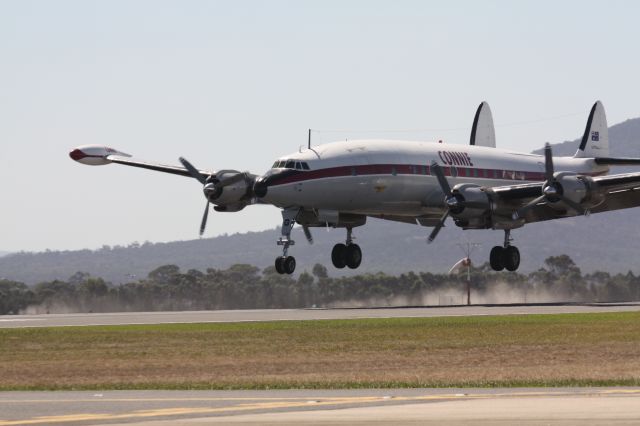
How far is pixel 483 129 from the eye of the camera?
77875 millimetres

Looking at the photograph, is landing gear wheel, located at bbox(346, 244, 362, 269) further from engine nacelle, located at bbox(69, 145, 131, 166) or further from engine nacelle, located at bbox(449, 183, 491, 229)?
engine nacelle, located at bbox(69, 145, 131, 166)

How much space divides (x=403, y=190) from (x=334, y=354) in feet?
81.9

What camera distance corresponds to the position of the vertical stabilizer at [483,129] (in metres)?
77.5

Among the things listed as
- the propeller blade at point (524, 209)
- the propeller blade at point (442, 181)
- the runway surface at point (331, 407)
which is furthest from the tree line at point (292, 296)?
the runway surface at point (331, 407)

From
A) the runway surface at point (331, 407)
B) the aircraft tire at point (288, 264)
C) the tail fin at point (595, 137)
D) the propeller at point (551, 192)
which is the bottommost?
the runway surface at point (331, 407)

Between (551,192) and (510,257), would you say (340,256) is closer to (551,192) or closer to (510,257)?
(510,257)

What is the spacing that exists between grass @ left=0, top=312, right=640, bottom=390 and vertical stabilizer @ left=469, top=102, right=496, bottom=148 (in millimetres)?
24548

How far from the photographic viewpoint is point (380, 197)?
62531mm

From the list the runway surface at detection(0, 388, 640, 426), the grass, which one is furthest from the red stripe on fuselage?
the runway surface at detection(0, 388, 640, 426)

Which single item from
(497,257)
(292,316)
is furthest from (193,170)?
(497,257)

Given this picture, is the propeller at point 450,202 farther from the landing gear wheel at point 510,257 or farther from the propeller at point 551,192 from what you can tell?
the landing gear wheel at point 510,257

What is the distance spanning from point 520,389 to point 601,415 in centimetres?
674

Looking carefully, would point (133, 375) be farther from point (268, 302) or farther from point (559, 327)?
point (268, 302)

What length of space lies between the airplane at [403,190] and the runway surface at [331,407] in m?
33.9
